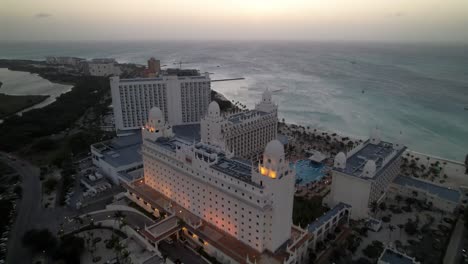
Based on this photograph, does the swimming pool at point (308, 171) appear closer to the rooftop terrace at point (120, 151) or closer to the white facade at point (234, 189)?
the white facade at point (234, 189)

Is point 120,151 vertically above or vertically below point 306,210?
above

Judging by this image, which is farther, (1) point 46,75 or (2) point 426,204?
(1) point 46,75

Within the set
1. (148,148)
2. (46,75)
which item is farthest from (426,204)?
(46,75)

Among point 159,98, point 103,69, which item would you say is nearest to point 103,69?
point 103,69

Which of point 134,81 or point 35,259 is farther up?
point 134,81

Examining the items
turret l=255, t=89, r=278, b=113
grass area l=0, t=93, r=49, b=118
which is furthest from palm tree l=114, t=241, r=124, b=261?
grass area l=0, t=93, r=49, b=118

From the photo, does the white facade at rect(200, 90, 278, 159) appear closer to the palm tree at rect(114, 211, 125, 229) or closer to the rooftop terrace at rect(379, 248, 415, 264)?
the palm tree at rect(114, 211, 125, 229)

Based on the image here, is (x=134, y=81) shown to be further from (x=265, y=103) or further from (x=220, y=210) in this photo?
(x=220, y=210)

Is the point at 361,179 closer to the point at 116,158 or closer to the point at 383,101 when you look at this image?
the point at 116,158
